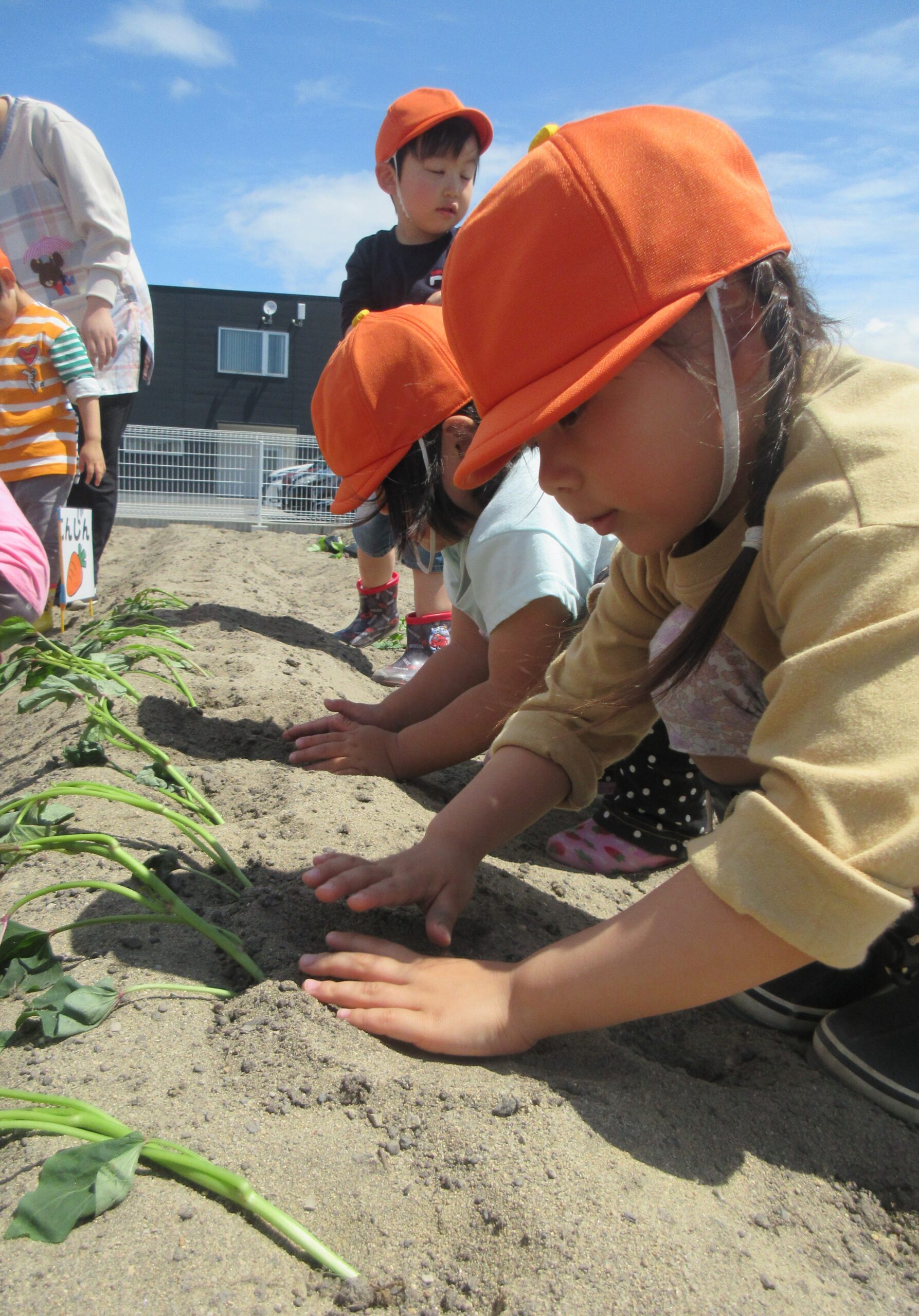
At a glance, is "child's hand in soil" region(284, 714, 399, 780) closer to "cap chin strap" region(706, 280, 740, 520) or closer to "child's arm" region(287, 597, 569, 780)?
"child's arm" region(287, 597, 569, 780)

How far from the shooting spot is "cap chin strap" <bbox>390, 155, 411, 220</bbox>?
3.62 metres

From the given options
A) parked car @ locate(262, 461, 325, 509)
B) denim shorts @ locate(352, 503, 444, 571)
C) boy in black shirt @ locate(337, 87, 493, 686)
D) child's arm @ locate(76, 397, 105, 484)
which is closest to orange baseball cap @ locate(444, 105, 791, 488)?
boy in black shirt @ locate(337, 87, 493, 686)

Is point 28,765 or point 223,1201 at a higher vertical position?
point 223,1201

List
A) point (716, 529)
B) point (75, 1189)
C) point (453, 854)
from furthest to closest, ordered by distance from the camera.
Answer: point (453, 854) → point (716, 529) → point (75, 1189)

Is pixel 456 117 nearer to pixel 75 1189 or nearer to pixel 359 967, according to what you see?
pixel 359 967

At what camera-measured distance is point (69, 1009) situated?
114 cm

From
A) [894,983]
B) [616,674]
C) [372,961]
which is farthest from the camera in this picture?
[616,674]

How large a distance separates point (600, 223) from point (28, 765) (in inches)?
70.2

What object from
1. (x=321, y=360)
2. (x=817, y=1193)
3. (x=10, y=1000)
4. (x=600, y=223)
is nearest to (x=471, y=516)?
(x=600, y=223)

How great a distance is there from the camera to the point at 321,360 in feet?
79.7

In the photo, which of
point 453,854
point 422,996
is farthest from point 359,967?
point 453,854

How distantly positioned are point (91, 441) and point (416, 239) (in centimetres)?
155

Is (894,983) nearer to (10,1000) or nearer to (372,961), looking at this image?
(372,961)

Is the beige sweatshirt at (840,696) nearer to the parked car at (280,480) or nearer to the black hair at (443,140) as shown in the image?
the black hair at (443,140)
